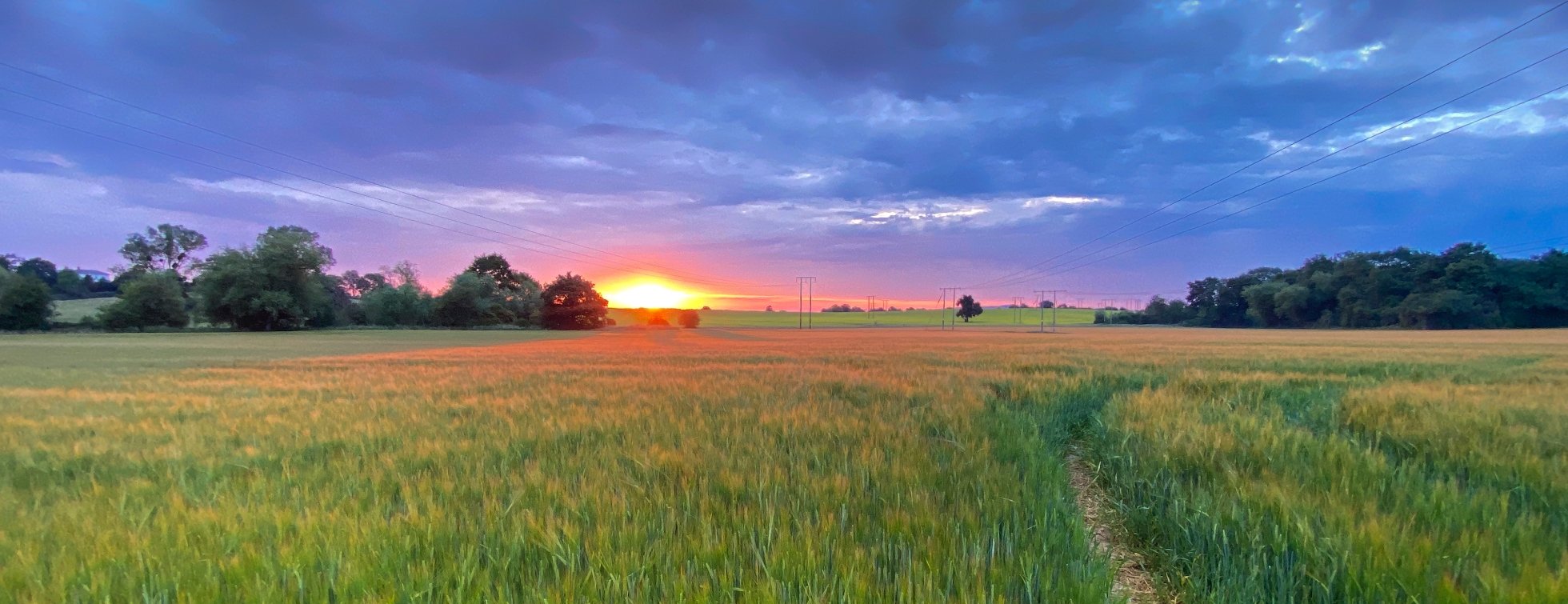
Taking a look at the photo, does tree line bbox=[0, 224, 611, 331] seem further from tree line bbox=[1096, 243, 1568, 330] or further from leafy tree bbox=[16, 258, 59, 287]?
tree line bbox=[1096, 243, 1568, 330]

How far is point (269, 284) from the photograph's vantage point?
1982 inches

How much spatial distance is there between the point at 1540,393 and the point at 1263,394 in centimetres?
303

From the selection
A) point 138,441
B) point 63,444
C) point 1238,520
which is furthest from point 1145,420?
point 63,444

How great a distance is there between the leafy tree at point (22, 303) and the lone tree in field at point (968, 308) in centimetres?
12184

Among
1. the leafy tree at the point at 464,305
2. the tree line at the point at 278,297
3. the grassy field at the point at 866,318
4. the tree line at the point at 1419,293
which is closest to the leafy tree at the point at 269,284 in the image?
the tree line at the point at 278,297

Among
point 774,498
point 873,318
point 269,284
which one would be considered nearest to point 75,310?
point 269,284

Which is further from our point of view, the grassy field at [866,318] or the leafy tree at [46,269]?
the grassy field at [866,318]

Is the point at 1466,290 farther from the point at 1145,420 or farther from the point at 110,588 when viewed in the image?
the point at 110,588

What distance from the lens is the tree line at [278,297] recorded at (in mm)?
46219

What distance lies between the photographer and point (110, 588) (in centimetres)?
196

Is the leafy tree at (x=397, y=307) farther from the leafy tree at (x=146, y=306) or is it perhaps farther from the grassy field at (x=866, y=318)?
the grassy field at (x=866, y=318)

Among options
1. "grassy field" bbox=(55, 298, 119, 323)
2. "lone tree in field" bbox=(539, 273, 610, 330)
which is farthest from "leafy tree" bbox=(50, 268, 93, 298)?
"lone tree in field" bbox=(539, 273, 610, 330)

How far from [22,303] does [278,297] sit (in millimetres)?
16206

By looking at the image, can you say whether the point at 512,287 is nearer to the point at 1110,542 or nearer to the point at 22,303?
the point at 22,303
